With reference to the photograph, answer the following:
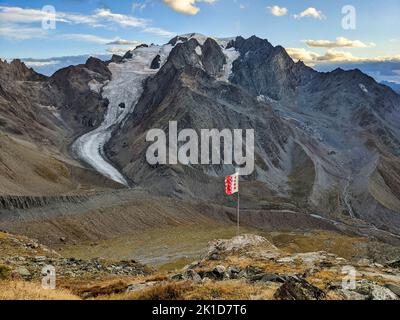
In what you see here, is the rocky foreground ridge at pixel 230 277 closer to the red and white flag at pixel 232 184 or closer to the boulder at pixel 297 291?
the boulder at pixel 297 291

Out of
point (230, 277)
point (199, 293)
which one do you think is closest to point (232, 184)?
point (230, 277)

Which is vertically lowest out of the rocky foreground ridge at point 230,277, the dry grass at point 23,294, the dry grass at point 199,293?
the rocky foreground ridge at point 230,277

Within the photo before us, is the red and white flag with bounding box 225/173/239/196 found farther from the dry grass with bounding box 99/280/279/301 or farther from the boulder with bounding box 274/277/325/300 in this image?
the dry grass with bounding box 99/280/279/301

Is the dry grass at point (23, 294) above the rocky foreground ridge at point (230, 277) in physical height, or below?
above

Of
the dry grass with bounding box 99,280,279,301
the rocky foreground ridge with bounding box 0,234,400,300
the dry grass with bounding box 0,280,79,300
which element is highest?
the dry grass with bounding box 0,280,79,300

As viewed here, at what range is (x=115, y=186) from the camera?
147375 millimetres

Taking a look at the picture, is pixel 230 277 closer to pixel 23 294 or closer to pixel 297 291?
pixel 297 291

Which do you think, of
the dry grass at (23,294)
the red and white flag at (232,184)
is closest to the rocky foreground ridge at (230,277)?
the dry grass at (23,294)

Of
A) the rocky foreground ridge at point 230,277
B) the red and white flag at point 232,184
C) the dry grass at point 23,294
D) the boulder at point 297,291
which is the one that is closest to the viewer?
the dry grass at point 23,294

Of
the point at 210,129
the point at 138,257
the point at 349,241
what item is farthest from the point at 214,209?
the point at 210,129

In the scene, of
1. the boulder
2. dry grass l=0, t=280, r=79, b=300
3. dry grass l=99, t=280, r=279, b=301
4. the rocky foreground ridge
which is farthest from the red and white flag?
dry grass l=0, t=280, r=79, b=300
